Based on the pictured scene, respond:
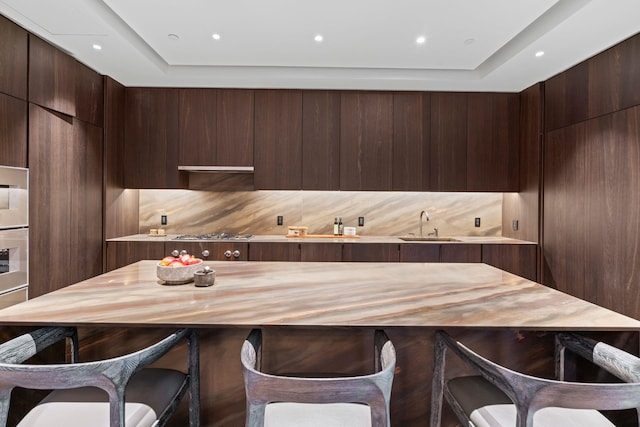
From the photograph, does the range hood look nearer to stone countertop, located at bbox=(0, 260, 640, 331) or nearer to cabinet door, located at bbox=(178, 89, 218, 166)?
cabinet door, located at bbox=(178, 89, 218, 166)

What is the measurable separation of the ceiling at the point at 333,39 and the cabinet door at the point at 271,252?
1.70 metres

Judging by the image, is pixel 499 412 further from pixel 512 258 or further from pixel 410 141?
pixel 410 141

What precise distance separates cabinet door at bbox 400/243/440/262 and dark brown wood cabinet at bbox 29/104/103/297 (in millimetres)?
3112

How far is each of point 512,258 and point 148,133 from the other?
162 inches

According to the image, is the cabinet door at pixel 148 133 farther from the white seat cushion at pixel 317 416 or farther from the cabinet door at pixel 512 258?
the cabinet door at pixel 512 258

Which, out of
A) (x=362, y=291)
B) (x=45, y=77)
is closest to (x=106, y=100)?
(x=45, y=77)

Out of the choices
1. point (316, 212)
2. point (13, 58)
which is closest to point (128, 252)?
point (13, 58)

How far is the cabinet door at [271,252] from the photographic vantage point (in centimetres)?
377

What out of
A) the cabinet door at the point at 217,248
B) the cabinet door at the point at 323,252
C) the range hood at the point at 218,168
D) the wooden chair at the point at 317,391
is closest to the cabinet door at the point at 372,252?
the cabinet door at the point at 323,252

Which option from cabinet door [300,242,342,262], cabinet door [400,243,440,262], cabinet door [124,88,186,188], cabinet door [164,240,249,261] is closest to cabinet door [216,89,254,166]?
cabinet door [124,88,186,188]

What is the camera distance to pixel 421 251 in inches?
148

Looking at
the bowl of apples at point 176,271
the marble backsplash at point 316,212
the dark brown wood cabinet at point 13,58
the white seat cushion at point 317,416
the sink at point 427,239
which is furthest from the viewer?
the marble backsplash at point 316,212

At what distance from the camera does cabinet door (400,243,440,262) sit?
377 centimetres

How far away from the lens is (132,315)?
136cm
